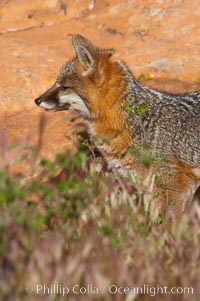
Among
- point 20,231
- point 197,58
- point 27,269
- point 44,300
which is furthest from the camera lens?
point 197,58

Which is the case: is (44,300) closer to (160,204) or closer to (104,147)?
(160,204)

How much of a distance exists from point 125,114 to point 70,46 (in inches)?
134

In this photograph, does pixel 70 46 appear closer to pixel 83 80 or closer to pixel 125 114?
pixel 83 80

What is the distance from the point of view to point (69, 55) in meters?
10.0

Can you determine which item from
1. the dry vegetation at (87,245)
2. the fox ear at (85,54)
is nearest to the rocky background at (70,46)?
the fox ear at (85,54)

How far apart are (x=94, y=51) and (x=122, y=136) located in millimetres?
815

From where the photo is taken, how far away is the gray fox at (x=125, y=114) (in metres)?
6.80

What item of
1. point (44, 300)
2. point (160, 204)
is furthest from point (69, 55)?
point (44, 300)

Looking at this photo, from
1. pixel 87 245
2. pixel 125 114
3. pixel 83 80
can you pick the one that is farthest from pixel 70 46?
pixel 87 245

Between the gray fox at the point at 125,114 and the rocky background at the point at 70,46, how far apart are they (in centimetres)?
158

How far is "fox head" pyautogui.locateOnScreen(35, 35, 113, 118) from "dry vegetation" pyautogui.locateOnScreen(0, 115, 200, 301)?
1747mm

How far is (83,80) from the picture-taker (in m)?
6.96

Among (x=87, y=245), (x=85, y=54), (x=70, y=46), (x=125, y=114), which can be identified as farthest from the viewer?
(x=70, y=46)

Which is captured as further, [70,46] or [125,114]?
[70,46]
